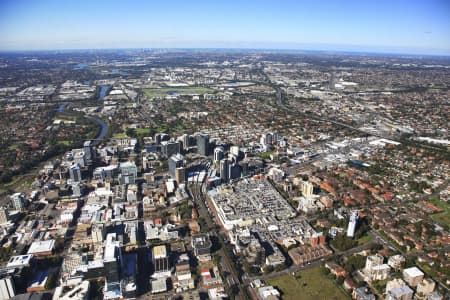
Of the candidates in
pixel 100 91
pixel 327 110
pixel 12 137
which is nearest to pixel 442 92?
pixel 327 110

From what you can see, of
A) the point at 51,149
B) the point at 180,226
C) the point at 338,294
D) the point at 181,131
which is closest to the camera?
the point at 338,294

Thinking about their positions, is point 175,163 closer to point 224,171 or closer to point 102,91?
point 224,171

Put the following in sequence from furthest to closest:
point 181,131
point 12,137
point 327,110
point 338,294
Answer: point 327,110 < point 181,131 < point 12,137 < point 338,294

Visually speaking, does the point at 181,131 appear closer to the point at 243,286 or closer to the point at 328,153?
the point at 328,153

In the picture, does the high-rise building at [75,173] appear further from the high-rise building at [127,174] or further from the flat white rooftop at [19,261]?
the flat white rooftop at [19,261]

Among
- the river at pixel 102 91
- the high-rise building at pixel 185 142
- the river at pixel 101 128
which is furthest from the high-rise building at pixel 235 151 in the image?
the river at pixel 102 91

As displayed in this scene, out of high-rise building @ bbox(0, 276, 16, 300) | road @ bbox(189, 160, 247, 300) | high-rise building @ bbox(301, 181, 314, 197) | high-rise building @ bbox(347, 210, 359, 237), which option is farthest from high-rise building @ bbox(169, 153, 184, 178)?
high-rise building @ bbox(0, 276, 16, 300)

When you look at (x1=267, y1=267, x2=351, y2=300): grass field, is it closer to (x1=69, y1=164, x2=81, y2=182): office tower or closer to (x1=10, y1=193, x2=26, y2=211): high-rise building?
(x1=10, y1=193, x2=26, y2=211): high-rise building
